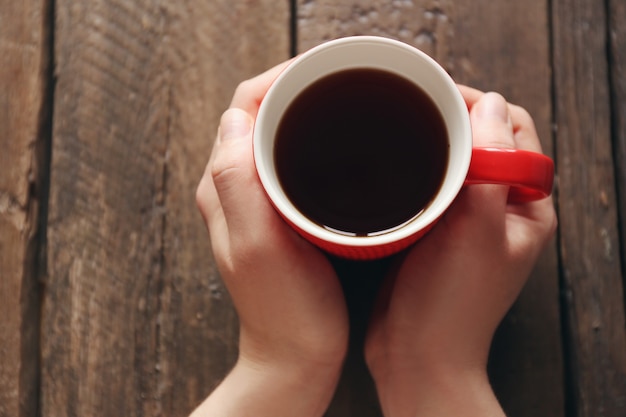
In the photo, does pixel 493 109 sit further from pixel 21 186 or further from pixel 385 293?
pixel 21 186

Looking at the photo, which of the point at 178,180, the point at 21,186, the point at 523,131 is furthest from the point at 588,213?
the point at 21,186

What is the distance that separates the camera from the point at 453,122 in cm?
57

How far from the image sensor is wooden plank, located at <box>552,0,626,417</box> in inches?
32.0

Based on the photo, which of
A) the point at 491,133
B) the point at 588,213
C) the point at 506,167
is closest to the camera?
the point at 506,167

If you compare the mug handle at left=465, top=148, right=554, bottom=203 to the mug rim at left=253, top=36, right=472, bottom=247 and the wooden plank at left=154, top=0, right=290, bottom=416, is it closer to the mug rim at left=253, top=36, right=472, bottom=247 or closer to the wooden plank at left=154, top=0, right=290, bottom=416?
the mug rim at left=253, top=36, right=472, bottom=247

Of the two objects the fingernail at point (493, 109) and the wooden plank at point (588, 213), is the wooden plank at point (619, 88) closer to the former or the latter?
the wooden plank at point (588, 213)

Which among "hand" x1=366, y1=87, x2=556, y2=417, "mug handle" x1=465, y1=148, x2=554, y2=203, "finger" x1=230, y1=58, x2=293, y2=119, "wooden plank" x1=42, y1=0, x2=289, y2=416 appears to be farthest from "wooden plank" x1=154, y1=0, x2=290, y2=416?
"mug handle" x1=465, y1=148, x2=554, y2=203

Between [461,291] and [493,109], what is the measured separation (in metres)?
0.20

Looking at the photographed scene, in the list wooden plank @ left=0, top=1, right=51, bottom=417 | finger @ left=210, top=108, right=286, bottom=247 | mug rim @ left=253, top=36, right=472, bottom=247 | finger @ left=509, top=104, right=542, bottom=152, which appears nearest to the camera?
mug rim @ left=253, top=36, right=472, bottom=247

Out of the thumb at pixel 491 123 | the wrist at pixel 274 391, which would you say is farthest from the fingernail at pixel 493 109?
the wrist at pixel 274 391

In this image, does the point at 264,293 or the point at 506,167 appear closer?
the point at 506,167

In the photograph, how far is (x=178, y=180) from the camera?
0.84 m

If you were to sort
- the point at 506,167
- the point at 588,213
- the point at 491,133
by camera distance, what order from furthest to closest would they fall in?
1. the point at 588,213
2. the point at 491,133
3. the point at 506,167

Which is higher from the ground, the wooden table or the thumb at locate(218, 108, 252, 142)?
the thumb at locate(218, 108, 252, 142)
